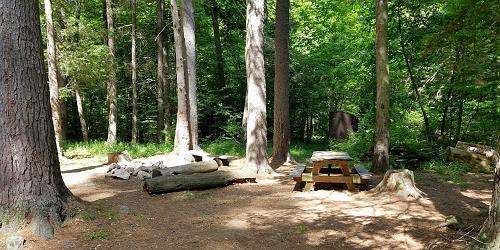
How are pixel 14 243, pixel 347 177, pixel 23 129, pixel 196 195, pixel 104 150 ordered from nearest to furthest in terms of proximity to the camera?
pixel 14 243, pixel 23 129, pixel 347 177, pixel 196 195, pixel 104 150

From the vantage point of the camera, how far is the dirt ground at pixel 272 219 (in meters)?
5.00

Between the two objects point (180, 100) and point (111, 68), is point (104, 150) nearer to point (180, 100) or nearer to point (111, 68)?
point (111, 68)

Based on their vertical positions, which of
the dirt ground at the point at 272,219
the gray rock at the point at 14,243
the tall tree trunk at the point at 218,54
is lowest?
the dirt ground at the point at 272,219

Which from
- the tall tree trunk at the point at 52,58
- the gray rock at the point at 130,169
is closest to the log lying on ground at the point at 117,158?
the gray rock at the point at 130,169

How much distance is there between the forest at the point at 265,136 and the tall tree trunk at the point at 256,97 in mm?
39

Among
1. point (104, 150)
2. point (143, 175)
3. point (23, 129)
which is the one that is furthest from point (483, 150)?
point (104, 150)

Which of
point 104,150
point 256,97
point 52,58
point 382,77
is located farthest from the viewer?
point 104,150

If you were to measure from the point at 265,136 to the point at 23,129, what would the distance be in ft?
21.1

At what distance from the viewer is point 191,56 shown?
44.8 feet

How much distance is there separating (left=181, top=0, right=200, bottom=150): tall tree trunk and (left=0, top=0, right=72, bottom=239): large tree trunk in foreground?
8395 mm

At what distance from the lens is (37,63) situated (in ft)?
17.5

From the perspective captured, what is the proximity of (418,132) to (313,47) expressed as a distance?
9730 millimetres

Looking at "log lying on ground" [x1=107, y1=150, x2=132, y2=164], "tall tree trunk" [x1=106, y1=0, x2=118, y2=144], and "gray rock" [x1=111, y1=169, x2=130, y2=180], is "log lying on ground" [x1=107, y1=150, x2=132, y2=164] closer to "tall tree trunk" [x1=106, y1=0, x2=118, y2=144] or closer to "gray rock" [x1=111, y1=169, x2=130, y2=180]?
"gray rock" [x1=111, y1=169, x2=130, y2=180]

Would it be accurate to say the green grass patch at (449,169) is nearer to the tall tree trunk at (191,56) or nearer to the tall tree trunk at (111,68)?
the tall tree trunk at (191,56)
